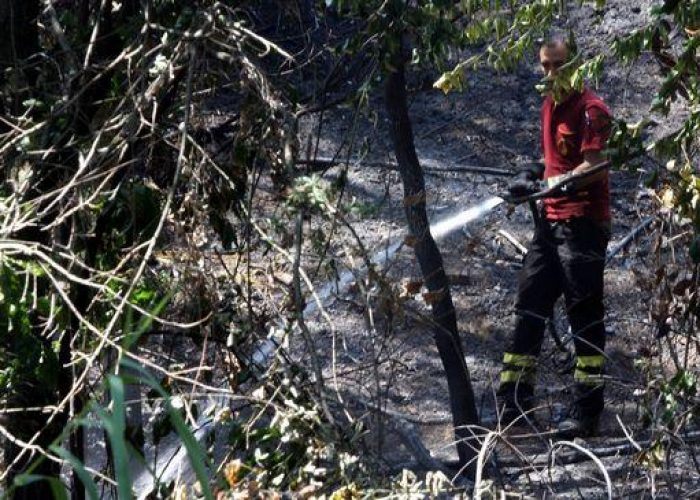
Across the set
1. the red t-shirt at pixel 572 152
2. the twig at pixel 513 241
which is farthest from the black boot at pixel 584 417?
the twig at pixel 513 241

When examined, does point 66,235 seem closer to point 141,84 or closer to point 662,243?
point 141,84

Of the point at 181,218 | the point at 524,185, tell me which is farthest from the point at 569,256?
the point at 181,218

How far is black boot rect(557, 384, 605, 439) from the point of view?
23.9 ft

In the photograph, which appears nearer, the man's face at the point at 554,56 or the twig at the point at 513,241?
the man's face at the point at 554,56

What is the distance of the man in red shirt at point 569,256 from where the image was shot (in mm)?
7297

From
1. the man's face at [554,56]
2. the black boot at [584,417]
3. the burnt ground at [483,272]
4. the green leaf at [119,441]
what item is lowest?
the black boot at [584,417]

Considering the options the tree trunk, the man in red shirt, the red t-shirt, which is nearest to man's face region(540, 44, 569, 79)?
the man in red shirt

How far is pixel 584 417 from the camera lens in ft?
24.1

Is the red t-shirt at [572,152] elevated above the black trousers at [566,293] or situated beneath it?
elevated above

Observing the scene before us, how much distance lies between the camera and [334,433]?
11.7 ft

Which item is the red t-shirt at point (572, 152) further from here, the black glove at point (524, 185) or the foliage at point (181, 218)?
the foliage at point (181, 218)

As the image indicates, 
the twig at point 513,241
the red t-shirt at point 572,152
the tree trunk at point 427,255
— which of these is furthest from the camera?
the twig at point 513,241

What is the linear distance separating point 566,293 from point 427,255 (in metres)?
1.21

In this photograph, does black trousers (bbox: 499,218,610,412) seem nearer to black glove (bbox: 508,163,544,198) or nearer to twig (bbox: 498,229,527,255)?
black glove (bbox: 508,163,544,198)
